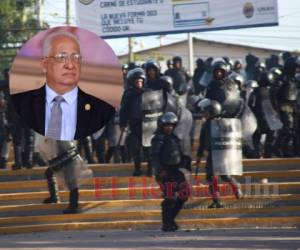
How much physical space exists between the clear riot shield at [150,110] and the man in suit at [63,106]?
10.2 meters

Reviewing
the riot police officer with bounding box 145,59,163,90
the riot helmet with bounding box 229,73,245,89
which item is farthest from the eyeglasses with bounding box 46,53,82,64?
the riot helmet with bounding box 229,73,245,89

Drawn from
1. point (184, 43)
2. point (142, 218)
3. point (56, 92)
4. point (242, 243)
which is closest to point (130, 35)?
point (142, 218)

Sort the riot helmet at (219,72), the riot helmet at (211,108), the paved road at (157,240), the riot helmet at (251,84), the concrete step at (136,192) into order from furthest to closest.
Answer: the riot helmet at (251,84) < the riot helmet at (219,72) < the concrete step at (136,192) < the riot helmet at (211,108) < the paved road at (157,240)

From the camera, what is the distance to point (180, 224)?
570 inches

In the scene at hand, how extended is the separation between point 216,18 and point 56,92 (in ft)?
51.7

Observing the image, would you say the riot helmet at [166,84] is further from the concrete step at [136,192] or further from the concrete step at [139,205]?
the concrete step at [139,205]

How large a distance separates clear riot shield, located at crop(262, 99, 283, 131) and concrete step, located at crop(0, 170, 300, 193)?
112 centimetres

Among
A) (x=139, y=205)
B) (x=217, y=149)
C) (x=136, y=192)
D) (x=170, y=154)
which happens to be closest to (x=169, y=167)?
(x=170, y=154)

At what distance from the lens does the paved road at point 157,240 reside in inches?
479

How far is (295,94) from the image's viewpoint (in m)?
16.2

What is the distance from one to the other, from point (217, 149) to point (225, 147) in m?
0.13

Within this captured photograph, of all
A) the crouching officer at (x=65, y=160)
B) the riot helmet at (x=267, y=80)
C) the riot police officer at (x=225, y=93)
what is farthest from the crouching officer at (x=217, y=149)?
the crouching officer at (x=65, y=160)

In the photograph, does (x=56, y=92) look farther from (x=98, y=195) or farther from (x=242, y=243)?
(x=98, y=195)

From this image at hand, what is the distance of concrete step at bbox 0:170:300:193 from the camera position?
15.4 meters
